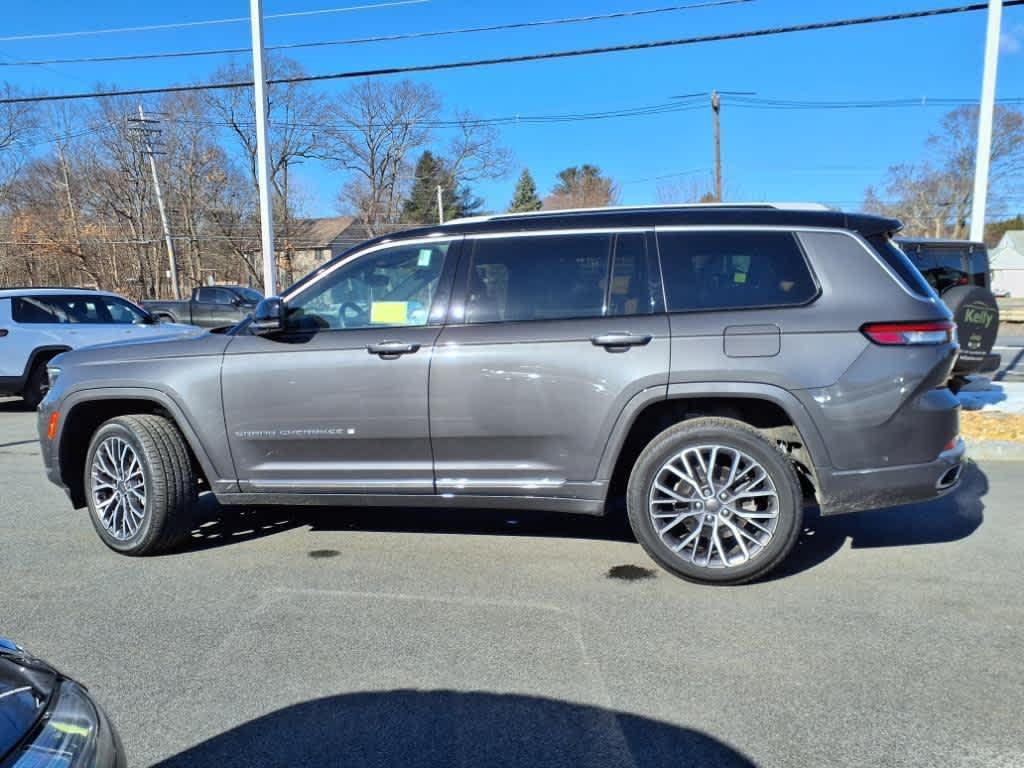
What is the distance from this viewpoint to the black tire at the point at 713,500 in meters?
3.58

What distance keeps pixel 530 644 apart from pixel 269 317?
2.27 metres

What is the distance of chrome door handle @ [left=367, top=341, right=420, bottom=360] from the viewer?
12.6ft

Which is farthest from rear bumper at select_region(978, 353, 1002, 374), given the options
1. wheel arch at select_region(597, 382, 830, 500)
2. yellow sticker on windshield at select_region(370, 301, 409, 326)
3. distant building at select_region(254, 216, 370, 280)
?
distant building at select_region(254, 216, 370, 280)

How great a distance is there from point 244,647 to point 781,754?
2.26 meters

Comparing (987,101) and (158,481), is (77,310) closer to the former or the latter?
(158,481)

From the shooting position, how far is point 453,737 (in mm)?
2477

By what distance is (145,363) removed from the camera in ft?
13.9

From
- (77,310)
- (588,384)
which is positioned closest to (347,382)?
(588,384)

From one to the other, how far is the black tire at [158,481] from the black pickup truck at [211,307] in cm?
1888

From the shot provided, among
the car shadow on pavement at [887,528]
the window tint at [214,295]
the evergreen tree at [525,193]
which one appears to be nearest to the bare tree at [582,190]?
the evergreen tree at [525,193]

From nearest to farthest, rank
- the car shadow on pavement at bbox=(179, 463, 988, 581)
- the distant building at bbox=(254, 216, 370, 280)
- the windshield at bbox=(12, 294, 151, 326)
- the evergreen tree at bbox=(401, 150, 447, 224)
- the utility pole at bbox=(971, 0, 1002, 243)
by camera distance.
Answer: the car shadow on pavement at bbox=(179, 463, 988, 581) < the utility pole at bbox=(971, 0, 1002, 243) < the windshield at bbox=(12, 294, 151, 326) < the distant building at bbox=(254, 216, 370, 280) < the evergreen tree at bbox=(401, 150, 447, 224)

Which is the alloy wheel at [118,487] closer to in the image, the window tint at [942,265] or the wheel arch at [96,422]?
the wheel arch at [96,422]

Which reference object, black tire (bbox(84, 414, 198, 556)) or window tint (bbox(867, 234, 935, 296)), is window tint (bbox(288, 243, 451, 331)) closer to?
black tire (bbox(84, 414, 198, 556))

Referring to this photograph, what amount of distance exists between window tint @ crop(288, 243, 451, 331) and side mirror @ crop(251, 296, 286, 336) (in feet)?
0.28
